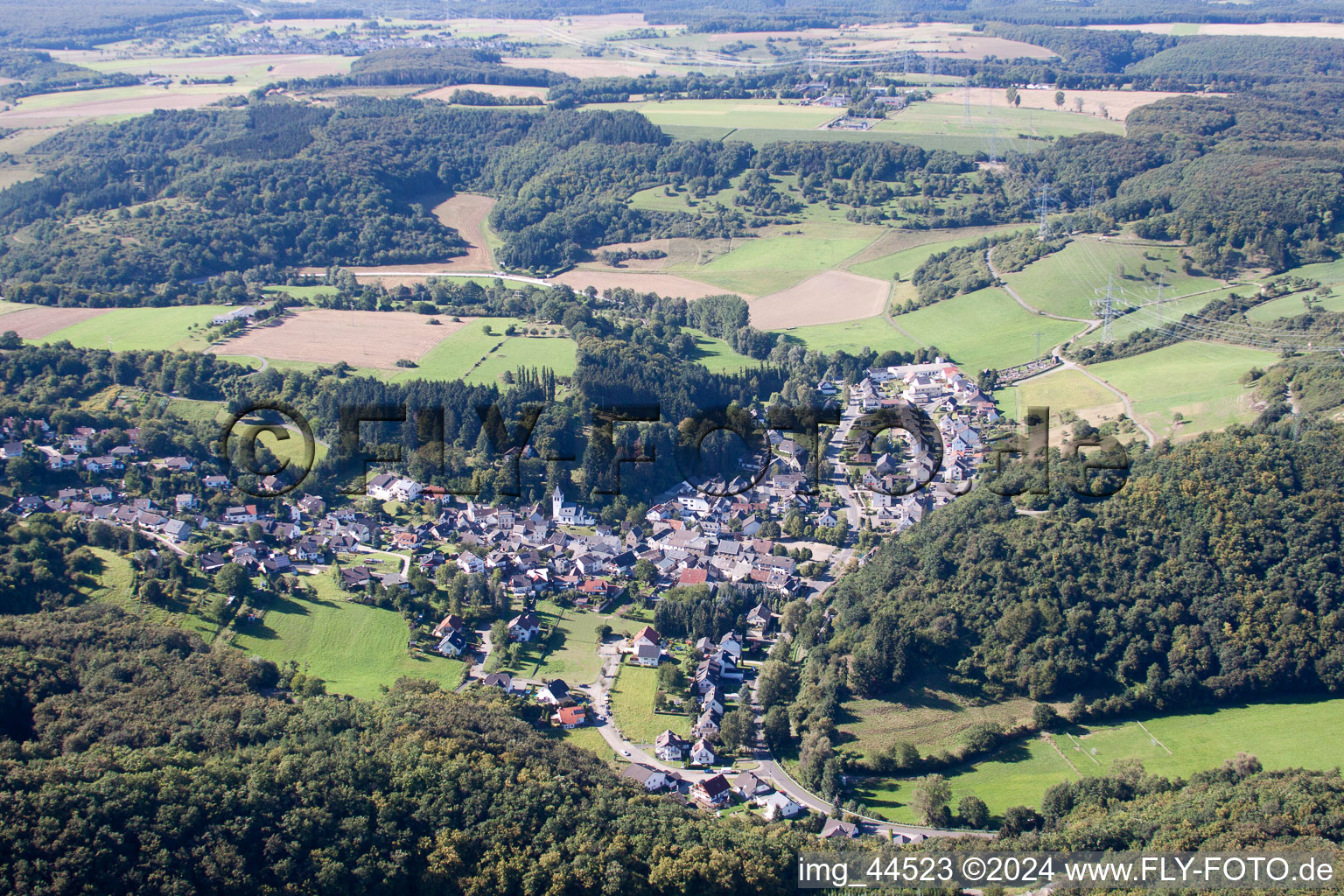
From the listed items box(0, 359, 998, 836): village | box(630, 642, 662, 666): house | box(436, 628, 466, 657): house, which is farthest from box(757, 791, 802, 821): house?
box(436, 628, 466, 657): house

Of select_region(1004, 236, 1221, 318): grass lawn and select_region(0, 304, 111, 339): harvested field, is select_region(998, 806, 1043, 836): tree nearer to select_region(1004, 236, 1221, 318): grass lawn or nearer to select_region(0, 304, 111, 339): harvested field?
select_region(1004, 236, 1221, 318): grass lawn

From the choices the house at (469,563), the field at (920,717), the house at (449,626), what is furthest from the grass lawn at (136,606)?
the field at (920,717)

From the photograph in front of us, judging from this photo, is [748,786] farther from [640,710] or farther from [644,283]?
[644,283]

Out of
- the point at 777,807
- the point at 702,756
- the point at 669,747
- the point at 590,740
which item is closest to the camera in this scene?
the point at 777,807

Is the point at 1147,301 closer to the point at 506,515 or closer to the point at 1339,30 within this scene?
the point at 506,515

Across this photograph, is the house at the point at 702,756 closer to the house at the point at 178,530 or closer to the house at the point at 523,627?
the house at the point at 523,627

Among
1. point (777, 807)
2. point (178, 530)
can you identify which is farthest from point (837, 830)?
point (178, 530)
